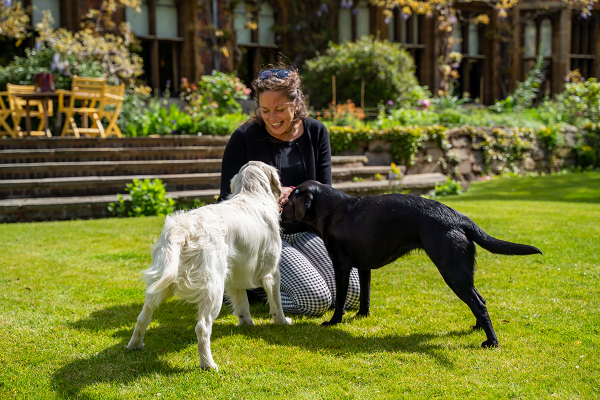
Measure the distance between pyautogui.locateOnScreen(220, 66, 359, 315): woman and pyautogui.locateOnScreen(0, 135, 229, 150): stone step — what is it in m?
6.36

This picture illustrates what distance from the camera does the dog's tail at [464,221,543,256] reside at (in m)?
2.99

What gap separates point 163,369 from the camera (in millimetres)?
2949

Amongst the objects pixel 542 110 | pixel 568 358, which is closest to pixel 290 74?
pixel 568 358

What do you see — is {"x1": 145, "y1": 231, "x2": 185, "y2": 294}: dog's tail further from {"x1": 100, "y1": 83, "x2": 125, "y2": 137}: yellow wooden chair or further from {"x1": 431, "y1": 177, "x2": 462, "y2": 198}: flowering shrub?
{"x1": 100, "y1": 83, "x2": 125, "y2": 137}: yellow wooden chair

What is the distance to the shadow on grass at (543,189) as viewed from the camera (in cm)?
984

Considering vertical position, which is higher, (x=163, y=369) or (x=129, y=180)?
(x=129, y=180)

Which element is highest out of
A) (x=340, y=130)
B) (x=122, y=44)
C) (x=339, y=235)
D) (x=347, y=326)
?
(x=122, y=44)

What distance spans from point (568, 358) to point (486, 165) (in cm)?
1085

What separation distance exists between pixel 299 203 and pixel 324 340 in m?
0.93

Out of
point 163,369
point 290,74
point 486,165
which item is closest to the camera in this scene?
point 163,369

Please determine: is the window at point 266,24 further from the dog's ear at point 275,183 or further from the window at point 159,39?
the dog's ear at point 275,183

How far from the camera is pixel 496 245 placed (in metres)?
3.06

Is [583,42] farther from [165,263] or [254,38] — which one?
[165,263]

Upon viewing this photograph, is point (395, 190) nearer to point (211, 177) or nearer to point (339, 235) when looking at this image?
point (211, 177)
